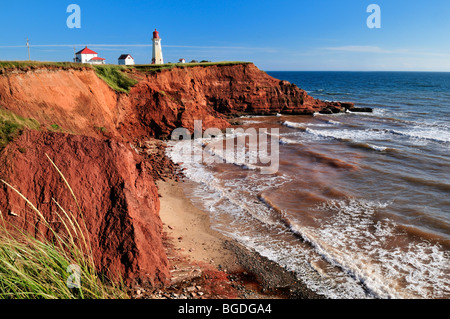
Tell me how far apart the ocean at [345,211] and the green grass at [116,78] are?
18.7 feet

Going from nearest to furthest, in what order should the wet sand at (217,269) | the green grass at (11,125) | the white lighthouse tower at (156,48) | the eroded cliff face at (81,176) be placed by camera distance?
1. the eroded cliff face at (81,176)
2. the green grass at (11,125)
3. the wet sand at (217,269)
4. the white lighthouse tower at (156,48)

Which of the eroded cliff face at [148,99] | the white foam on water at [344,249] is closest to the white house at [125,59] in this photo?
the eroded cliff face at [148,99]

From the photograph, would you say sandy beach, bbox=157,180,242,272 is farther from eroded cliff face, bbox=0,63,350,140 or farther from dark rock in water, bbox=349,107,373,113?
dark rock in water, bbox=349,107,373,113

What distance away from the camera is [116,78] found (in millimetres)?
22000

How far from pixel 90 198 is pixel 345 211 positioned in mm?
9633

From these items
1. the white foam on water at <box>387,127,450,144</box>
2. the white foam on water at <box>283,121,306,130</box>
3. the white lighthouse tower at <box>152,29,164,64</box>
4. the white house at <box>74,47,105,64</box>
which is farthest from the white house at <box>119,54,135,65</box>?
the white foam on water at <box>387,127,450,144</box>

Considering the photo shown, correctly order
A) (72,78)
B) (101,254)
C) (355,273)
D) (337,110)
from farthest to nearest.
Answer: (337,110)
(72,78)
(355,273)
(101,254)

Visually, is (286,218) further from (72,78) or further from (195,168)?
(72,78)

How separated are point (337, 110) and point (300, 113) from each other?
18.8 ft

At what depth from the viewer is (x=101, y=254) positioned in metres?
6.33

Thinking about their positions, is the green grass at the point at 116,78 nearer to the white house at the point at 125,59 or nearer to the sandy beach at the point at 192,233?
the sandy beach at the point at 192,233

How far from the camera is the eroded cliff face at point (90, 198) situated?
20.6 ft

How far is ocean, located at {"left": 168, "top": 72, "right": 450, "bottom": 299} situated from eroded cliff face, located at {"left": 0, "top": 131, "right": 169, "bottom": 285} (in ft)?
12.9

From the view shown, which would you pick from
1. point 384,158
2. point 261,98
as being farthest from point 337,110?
point 384,158
